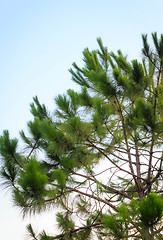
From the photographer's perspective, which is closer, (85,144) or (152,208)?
(152,208)

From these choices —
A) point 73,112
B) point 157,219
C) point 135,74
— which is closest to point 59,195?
point 73,112

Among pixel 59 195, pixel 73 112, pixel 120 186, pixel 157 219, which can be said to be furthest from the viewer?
pixel 120 186

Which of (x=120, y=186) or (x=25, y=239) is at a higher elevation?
(x=120, y=186)

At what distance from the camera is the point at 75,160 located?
12.5ft

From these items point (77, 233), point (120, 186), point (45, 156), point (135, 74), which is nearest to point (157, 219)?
point (77, 233)

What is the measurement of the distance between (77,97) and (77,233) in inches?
74.0

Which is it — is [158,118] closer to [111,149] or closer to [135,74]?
[135,74]

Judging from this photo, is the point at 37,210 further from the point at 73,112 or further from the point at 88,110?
the point at 88,110

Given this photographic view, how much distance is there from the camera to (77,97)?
363cm

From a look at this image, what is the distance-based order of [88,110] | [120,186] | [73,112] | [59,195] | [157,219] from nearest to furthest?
[157,219] < [59,195] < [73,112] < [88,110] < [120,186]

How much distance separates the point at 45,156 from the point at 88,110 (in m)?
1.06

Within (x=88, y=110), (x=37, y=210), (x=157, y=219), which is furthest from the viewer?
(x=88, y=110)

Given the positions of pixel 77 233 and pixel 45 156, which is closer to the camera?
pixel 77 233

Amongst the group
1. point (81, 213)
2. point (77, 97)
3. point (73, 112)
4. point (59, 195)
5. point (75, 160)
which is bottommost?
point (81, 213)
